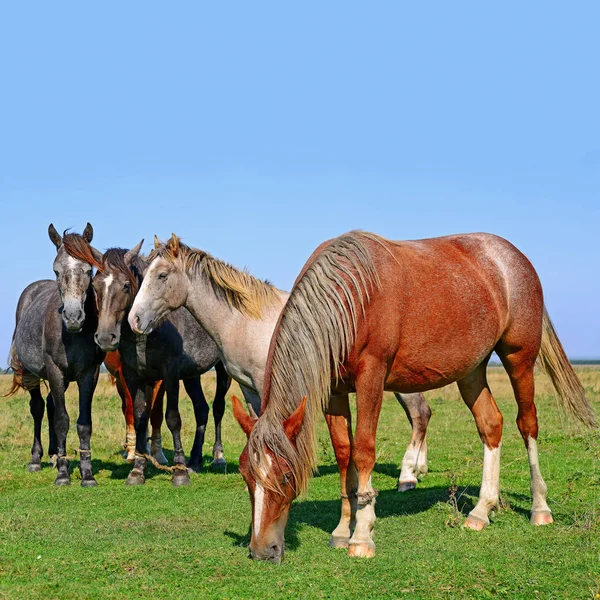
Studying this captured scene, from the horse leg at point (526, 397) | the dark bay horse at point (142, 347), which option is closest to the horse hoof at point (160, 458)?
the dark bay horse at point (142, 347)

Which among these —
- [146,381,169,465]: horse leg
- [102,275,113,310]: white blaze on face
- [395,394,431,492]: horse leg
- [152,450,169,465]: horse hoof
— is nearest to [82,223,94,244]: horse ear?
[102,275,113,310]: white blaze on face

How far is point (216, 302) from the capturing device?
319 inches

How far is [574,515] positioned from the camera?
21.3 feet

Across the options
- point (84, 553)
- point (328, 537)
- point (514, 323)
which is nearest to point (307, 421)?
point (328, 537)

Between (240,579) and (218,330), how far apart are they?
350 centimetres

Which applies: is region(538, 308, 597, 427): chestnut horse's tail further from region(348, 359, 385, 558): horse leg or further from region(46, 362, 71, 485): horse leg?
Result: region(46, 362, 71, 485): horse leg

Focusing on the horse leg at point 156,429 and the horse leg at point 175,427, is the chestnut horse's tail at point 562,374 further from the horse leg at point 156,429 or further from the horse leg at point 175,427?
the horse leg at point 156,429

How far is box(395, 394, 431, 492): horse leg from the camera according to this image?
8.72 m

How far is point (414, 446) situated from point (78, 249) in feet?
15.3

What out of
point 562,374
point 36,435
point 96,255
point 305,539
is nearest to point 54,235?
point 96,255

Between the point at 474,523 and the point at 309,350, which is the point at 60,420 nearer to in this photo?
the point at 309,350

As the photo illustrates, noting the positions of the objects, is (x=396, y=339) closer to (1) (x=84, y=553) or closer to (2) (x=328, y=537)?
(2) (x=328, y=537)

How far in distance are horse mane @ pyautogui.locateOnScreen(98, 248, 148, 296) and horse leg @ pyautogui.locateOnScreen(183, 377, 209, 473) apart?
2296 mm

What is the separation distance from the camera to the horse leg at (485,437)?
6.71 m
